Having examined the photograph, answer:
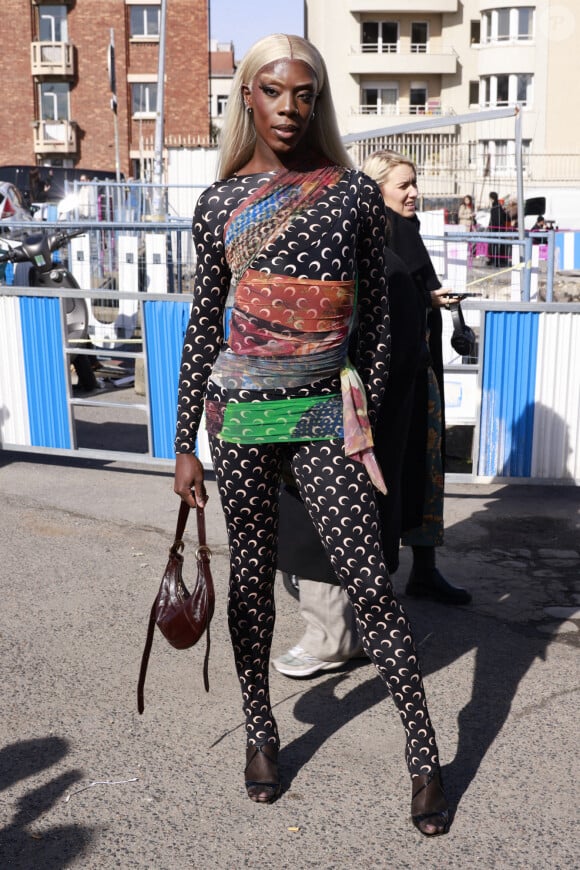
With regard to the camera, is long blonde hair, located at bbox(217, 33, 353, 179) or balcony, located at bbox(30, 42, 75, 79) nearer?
long blonde hair, located at bbox(217, 33, 353, 179)

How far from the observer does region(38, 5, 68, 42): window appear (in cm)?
5281

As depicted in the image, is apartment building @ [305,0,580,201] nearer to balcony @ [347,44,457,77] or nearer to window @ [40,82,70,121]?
balcony @ [347,44,457,77]

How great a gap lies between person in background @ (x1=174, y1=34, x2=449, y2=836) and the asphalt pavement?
0.89 ft

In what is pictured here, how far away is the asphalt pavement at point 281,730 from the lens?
312cm

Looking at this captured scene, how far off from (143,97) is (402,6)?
55.8 ft

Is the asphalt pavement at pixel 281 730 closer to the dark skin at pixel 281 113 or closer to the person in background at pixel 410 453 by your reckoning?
the person in background at pixel 410 453

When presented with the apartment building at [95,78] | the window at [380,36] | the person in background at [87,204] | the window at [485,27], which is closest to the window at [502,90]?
the window at [485,27]

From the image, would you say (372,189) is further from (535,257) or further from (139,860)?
(535,257)

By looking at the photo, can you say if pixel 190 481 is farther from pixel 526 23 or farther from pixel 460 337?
pixel 526 23

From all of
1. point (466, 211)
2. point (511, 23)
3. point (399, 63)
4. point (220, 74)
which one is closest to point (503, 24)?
point (511, 23)

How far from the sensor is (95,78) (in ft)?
174

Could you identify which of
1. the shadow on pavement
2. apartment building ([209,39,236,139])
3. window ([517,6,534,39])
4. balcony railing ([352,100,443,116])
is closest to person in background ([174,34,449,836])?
the shadow on pavement

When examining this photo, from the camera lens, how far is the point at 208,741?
374cm

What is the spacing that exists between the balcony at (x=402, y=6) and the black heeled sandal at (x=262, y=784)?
6162 cm
